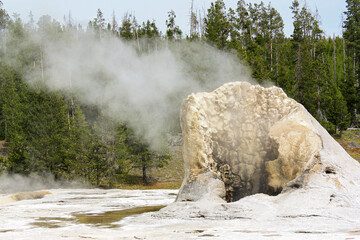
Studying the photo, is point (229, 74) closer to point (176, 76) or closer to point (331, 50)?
point (176, 76)

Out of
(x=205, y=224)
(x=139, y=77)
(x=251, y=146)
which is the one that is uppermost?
(x=139, y=77)

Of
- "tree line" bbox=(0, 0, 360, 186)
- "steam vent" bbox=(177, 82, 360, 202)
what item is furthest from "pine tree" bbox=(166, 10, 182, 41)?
"steam vent" bbox=(177, 82, 360, 202)

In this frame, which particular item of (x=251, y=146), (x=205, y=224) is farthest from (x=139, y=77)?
(x=205, y=224)

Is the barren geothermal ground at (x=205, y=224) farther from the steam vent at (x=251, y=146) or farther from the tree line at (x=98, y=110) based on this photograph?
the tree line at (x=98, y=110)

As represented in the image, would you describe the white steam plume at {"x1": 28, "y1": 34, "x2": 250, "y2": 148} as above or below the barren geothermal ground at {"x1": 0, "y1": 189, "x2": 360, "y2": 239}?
above

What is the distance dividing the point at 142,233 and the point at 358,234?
3490 millimetres

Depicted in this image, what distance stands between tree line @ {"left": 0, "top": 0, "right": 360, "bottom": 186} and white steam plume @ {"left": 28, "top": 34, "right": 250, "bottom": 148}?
3.38 ft

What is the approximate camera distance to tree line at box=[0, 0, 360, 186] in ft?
91.1

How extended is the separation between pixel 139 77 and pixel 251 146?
76.5 feet

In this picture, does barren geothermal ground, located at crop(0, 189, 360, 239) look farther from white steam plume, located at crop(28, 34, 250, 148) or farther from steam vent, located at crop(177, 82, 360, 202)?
white steam plume, located at crop(28, 34, 250, 148)

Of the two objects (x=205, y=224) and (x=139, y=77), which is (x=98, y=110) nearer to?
(x=139, y=77)

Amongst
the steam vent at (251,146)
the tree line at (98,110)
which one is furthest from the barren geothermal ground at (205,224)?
the tree line at (98,110)

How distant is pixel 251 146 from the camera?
11.0 meters

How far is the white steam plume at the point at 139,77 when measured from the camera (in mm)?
31016
